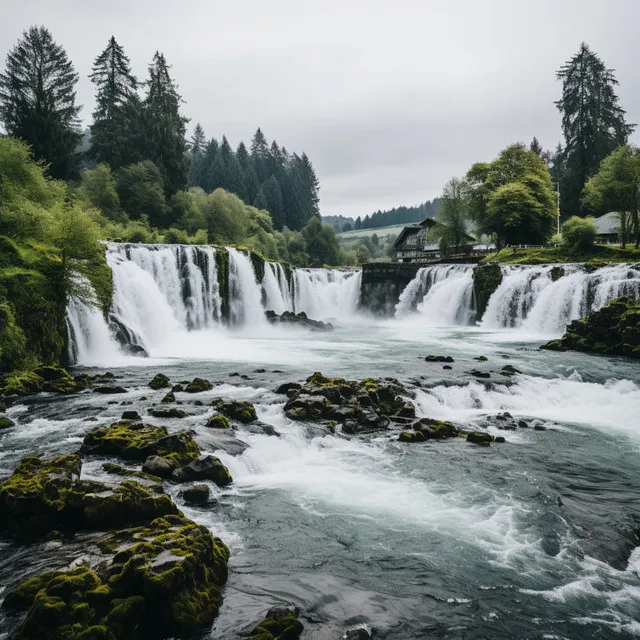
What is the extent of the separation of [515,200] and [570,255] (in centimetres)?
1184

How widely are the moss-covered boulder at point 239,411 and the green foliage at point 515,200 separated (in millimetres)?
50143

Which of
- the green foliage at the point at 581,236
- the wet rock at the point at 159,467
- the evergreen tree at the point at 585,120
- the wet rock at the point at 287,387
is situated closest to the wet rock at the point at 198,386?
the wet rock at the point at 287,387

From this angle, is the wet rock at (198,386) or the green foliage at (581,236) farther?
the green foliage at (581,236)

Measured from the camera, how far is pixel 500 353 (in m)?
25.1

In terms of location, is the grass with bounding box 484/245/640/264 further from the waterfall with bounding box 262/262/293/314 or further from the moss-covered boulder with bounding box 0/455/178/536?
the moss-covered boulder with bounding box 0/455/178/536

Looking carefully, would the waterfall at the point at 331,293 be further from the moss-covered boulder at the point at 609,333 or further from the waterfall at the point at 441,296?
the moss-covered boulder at the point at 609,333

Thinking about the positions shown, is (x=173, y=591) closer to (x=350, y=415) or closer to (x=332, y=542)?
(x=332, y=542)

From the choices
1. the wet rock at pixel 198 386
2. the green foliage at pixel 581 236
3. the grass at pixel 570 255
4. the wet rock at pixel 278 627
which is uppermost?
the green foliage at pixel 581 236

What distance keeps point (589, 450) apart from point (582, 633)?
771 cm

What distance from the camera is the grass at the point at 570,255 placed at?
4239 cm

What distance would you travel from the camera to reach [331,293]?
53.4 metres

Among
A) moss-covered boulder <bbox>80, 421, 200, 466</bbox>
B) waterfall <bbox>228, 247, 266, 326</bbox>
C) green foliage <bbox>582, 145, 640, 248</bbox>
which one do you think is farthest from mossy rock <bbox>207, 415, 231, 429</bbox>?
green foliage <bbox>582, 145, 640, 248</bbox>

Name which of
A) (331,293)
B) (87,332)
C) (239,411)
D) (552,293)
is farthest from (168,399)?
(331,293)

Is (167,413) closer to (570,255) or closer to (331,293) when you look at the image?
(331,293)
